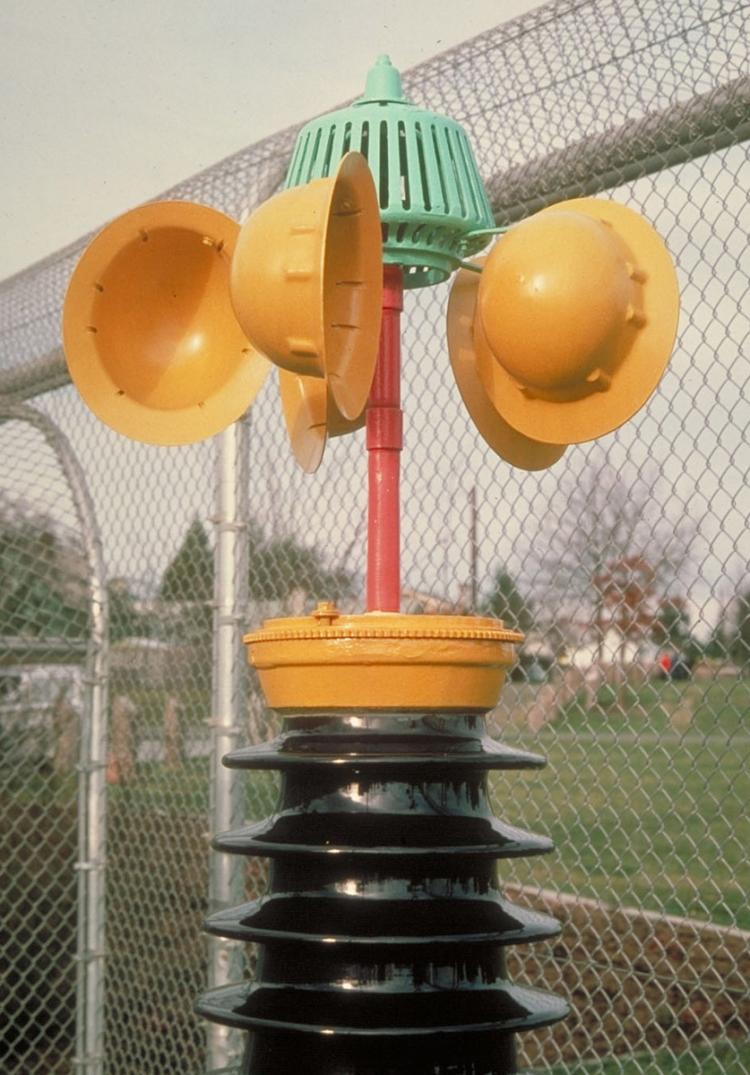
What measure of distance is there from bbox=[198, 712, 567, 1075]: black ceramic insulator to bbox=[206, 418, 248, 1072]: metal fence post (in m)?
2.43

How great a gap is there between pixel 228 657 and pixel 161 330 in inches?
86.8

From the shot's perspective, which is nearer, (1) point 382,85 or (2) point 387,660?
(2) point 387,660

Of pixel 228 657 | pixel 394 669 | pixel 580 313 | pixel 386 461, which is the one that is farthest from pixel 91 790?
pixel 580 313

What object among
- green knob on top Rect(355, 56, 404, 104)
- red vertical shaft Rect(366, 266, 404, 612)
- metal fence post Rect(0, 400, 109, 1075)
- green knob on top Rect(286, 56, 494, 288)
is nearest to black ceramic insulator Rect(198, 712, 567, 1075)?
red vertical shaft Rect(366, 266, 404, 612)

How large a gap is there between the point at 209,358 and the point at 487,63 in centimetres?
212

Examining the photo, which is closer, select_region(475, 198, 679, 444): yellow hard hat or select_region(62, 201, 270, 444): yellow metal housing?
select_region(475, 198, 679, 444): yellow hard hat

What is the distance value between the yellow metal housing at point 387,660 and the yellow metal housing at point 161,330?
38cm

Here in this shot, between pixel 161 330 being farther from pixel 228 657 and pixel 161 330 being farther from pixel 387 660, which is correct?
pixel 228 657

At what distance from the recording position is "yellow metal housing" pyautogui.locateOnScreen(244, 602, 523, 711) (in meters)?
1.16

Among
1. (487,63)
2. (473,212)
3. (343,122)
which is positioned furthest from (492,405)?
(487,63)

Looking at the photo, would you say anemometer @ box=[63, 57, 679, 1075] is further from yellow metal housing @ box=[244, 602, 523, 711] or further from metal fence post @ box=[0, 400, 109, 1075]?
metal fence post @ box=[0, 400, 109, 1075]

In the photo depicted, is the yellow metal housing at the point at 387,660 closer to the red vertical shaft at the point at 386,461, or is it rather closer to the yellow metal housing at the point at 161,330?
the red vertical shaft at the point at 386,461

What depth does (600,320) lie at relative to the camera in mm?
1185

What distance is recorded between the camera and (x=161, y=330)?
5.03ft
